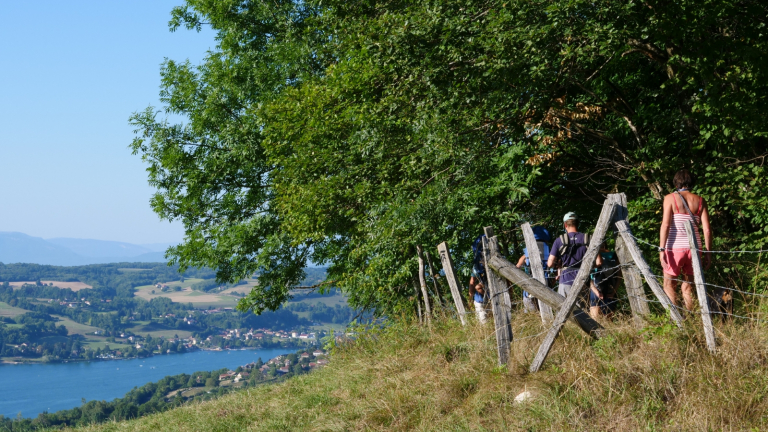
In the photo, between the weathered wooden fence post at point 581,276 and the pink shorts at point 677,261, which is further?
the pink shorts at point 677,261

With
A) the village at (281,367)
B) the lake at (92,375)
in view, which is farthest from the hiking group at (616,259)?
the lake at (92,375)

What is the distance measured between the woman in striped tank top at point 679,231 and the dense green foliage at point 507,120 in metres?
1.18

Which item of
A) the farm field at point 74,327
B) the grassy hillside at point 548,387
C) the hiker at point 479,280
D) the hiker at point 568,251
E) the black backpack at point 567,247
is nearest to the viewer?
the grassy hillside at point 548,387

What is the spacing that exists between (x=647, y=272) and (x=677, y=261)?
116cm

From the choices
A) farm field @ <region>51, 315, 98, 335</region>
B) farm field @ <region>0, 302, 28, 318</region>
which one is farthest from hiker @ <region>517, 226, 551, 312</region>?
farm field @ <region>0, 302, 28, 318</region>

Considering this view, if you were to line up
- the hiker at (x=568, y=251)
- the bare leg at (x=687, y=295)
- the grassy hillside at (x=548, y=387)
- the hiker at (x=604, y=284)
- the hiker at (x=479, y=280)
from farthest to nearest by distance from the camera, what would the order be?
the hiker at (x=479, y=280), the hiker at (x=568, y=251), the hiker at (x=604, y=284), the bare leg at (x=687, y=295), the grassy hillside at (x=548, y=387)

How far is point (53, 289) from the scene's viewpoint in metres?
191

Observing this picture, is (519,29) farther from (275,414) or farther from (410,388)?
(275,414)

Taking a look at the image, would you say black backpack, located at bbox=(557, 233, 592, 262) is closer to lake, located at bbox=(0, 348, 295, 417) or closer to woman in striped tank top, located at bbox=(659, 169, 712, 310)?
woman in striped tank top, located at bbox=(659, 169, 712, 310)

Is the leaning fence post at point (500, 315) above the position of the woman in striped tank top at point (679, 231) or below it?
below

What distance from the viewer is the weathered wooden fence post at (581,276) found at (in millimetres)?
5094

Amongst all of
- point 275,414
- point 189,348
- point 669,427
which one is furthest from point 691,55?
point 189,348

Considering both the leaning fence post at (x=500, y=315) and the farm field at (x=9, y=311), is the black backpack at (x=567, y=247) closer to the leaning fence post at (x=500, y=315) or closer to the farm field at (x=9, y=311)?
the leaning fence post at (x=500, y=315)

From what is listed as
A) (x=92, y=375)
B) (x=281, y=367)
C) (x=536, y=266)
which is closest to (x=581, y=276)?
(x=536, y=266)
